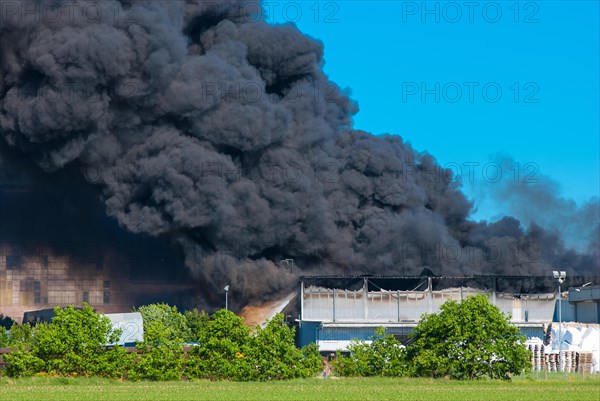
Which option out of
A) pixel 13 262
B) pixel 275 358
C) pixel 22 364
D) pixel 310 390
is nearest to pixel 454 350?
pixel 275 358

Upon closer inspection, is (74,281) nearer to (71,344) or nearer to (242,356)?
(71,344)

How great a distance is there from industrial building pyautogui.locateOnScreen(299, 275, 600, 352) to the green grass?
68.5ft

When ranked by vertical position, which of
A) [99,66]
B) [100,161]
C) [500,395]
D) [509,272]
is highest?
[99,66]

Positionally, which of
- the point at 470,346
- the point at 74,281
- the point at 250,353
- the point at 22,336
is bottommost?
the point at 250,353

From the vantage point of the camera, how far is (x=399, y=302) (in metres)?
67.8

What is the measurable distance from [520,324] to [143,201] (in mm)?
24575

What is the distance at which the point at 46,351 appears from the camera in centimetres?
4347

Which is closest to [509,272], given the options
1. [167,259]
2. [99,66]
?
[167,259]

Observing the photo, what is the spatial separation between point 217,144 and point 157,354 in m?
27.7

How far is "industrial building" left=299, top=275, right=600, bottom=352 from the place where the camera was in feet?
213

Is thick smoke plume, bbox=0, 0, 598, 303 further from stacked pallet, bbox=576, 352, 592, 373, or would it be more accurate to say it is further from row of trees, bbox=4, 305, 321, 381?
row of trees, bbox=4, 305, 321, 381

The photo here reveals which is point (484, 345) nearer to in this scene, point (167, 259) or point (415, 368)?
point (415, 368)

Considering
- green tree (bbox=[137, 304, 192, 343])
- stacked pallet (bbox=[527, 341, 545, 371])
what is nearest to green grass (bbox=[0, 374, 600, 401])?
stacked pallet (bbox=[527, 341, 545, 371])

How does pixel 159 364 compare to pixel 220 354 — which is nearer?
pixel 159 364
